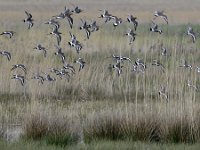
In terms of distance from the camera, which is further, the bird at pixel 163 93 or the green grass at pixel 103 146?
the bird at pixel 163 93

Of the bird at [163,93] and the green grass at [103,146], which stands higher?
the bird at [163,93]

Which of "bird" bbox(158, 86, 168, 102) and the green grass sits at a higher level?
"bird" bbox(158, 86, 168, 102)

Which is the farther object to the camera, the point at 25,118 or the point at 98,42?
the point at 98,42

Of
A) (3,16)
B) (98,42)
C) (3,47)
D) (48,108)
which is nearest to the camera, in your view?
(48,108)

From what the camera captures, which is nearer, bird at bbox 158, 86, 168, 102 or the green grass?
the green grass

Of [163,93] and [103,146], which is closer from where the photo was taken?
[103,146]

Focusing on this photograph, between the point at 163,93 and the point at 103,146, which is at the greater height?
the point at 163,93

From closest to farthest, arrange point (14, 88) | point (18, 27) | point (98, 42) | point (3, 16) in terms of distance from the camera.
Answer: point (14, 88)
point (98, 42)
point (18, 27)
point (3, 16)

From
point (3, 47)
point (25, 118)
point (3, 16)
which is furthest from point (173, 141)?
point (3, 16)

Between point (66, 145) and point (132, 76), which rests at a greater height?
point (132, 76)

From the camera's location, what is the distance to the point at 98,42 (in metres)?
22.9

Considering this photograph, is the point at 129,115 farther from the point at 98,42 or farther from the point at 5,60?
the point at 98,42

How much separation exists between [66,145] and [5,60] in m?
6.51

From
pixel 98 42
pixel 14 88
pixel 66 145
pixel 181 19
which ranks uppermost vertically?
pixel 181 19
